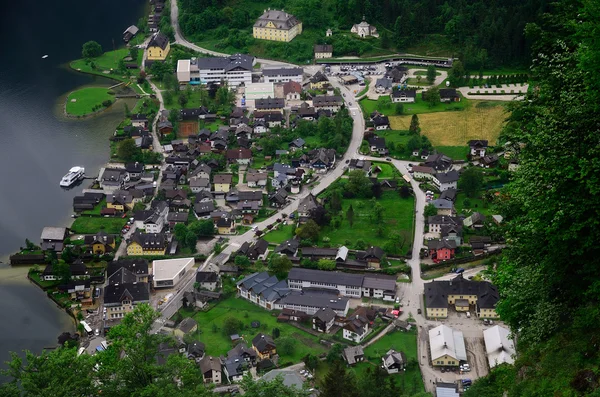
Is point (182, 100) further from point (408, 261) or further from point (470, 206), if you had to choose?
point (408, 261)

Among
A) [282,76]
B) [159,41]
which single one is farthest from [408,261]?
[159,41]

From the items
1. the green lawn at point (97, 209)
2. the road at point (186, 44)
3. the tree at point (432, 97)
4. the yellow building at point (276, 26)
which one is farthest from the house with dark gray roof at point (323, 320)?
the yellow building at point (276, 26)

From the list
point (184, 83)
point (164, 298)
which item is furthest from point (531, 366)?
point (184, 83)

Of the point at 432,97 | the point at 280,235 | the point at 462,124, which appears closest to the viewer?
the point at 280,235

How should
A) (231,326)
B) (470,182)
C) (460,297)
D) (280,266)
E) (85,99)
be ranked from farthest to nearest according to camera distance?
(85,99)
(470,182)
(280,266)
(460,297)
(231,326)

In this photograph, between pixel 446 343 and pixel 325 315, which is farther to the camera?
pixel 325 315

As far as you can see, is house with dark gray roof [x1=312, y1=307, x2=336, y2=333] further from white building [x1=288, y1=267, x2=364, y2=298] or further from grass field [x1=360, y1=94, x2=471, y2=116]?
grass field [x1=360, y1=94, x2=471, y2=116]

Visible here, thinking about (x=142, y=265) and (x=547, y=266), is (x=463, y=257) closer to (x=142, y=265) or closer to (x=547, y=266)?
(x=142, y=265)
